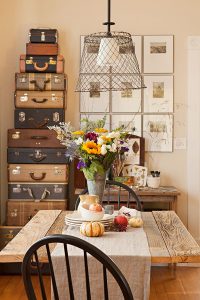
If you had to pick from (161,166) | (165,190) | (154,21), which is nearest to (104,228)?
(165,190)

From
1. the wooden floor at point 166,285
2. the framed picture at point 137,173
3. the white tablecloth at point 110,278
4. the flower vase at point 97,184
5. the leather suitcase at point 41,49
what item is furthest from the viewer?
the framed picture at point 137,173

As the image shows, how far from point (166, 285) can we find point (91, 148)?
1809 millimetres

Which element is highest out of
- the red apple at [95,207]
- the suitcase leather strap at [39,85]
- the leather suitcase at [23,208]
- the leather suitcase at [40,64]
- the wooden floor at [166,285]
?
the leather suitcase at [40,64]

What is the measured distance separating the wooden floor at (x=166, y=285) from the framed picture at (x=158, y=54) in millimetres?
1941

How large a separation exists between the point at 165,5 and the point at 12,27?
1.55m

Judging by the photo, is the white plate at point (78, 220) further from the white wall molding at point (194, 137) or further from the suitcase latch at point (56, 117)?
the white wall molding at point (194, 137)

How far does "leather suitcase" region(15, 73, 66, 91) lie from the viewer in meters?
4.83

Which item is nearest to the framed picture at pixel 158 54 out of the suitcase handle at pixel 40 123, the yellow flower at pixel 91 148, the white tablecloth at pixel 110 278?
the suitcase handle at pixel 40 123

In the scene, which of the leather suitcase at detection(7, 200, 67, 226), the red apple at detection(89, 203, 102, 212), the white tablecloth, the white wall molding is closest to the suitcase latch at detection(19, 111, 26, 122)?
the leather suitcase at detection(7, 200, 67, 226)

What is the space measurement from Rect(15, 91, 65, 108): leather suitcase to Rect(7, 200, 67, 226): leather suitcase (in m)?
0.90

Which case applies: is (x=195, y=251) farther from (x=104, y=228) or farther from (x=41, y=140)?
(x=41, y=140)

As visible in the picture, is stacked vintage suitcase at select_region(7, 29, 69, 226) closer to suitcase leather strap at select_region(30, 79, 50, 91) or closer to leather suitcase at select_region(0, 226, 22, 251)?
suitcase leather strap at select_region(30, 79, 50, 91)

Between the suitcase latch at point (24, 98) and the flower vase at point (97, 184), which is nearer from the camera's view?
the flower vase at point (97, 184)

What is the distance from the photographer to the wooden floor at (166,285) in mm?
3983
